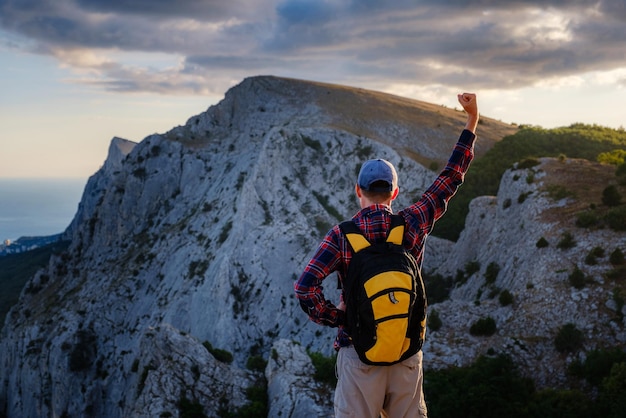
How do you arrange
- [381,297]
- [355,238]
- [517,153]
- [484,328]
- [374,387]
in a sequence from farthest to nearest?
[517,153] < [484,328] < [374,387] < [355,238] < [381,297]

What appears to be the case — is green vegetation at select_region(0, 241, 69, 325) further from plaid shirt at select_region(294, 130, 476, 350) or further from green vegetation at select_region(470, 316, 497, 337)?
plaid shirt at select_region(294, 130, 476, 350)

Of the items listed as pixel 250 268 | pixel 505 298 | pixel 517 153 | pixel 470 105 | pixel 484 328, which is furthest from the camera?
pixel 517 153

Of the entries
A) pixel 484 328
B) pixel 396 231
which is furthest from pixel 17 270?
pixel 396 231

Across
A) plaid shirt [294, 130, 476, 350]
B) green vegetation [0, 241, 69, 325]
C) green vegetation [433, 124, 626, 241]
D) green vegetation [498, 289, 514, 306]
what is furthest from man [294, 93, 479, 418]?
green vegetation [0, 241, 69, 325]

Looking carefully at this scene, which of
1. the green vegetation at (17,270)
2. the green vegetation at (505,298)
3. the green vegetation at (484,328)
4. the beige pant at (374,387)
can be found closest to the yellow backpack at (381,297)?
the beige pant at (374,387)

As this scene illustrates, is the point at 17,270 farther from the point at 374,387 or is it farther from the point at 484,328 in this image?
the point at 374,387

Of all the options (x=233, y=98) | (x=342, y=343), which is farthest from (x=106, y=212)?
(x=342, y=343)

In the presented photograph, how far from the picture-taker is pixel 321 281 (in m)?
5.02

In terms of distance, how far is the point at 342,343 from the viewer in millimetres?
5426

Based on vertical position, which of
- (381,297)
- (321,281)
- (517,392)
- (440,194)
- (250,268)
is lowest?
(517,392)

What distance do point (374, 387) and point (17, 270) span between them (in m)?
150

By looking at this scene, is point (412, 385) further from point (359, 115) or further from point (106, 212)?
point (106, 212)

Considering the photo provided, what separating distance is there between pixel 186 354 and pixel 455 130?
44.0m

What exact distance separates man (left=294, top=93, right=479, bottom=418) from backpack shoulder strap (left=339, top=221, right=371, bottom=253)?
61 mm
